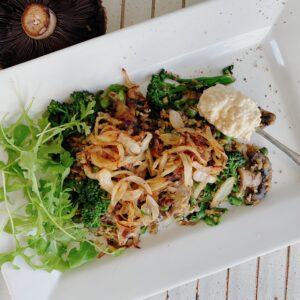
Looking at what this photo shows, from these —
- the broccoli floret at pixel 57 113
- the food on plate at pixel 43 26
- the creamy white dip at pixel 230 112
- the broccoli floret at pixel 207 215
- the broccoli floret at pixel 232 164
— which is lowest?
the broccoli floret at pixel 207 215

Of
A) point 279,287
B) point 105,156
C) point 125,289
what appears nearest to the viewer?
point 105,156

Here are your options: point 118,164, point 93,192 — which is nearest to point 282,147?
point 118,164

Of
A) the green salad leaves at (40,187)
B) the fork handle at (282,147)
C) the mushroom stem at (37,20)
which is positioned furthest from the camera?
the fork handle at (282,147)

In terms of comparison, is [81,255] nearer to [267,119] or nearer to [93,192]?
[93,192]

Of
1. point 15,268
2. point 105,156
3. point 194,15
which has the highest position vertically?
point 194,15

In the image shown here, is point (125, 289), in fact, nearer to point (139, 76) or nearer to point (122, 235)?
point (122, 235)

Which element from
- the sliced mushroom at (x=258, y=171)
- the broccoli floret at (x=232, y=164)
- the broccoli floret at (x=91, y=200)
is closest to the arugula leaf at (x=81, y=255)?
the broccoli floret at (x=91, y=200)

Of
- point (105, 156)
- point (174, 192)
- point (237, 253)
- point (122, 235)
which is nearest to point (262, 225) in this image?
point (237, 253)

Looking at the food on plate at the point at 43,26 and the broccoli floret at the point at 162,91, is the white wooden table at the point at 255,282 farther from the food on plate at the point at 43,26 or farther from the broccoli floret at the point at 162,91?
the food on plate at the point at 43,26
